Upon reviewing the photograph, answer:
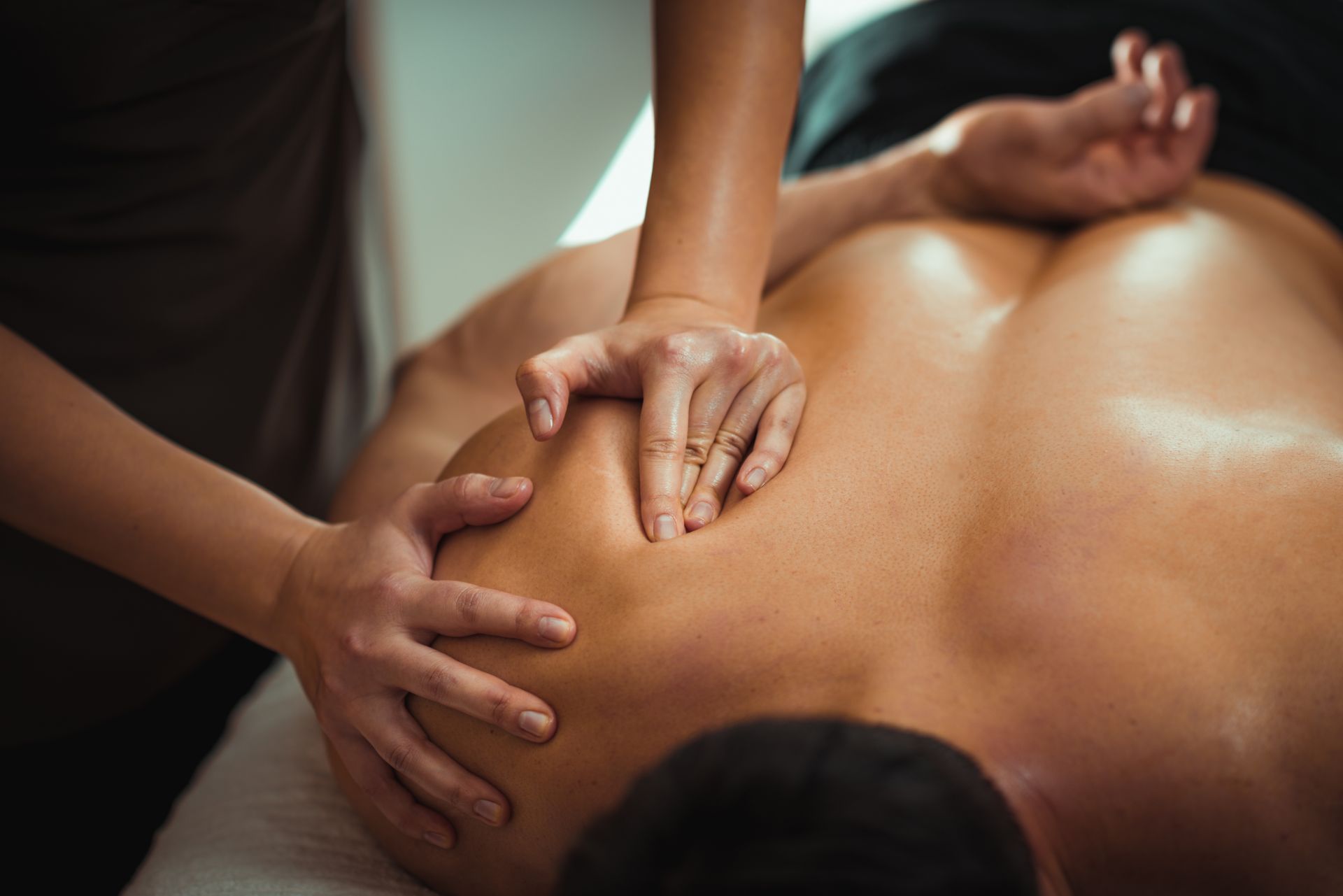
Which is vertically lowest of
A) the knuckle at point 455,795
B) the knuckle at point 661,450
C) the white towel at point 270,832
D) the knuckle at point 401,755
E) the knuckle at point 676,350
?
the white towel at point 270,832

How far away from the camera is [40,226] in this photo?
40.7 inches

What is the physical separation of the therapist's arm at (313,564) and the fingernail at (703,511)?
0.39 ft

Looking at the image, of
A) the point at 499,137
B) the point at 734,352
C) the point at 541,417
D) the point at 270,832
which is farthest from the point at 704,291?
the point at 499,137

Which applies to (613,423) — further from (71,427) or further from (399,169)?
(399,169)

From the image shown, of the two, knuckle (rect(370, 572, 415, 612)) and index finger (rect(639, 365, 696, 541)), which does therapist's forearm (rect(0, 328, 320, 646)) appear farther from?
index finger (rect(639, 365, 696, 541))

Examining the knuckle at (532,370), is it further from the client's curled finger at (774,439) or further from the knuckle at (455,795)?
the knuckle at (455,795)

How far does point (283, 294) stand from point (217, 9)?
388 mm

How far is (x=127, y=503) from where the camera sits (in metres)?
0.85

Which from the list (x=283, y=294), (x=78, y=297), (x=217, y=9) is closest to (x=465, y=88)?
(x=283, y=294)

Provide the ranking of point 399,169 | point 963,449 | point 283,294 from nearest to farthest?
point 963,449
point 283,294
point 399,169

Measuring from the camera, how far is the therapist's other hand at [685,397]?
736 millimetres

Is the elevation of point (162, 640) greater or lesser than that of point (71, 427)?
lesser

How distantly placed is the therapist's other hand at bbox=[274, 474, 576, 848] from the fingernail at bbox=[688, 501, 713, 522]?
12cm

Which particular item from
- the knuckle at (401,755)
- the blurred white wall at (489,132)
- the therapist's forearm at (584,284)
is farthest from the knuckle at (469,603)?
the blurred white wall at (489,132)
